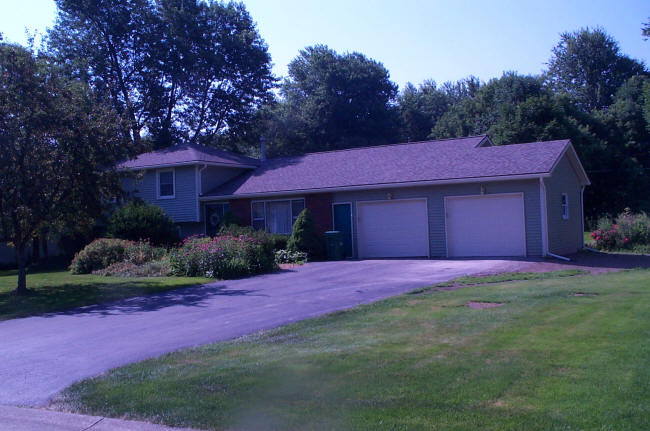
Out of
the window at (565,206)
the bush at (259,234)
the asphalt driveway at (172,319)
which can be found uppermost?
the window at (565,206)

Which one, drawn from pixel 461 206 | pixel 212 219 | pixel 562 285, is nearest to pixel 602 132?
pixel 461 206

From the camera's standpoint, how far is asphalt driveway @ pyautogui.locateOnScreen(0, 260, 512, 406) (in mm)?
8461

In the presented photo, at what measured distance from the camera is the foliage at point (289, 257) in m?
23.0

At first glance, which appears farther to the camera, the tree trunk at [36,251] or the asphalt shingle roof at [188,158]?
the tree trunk at [36,251]

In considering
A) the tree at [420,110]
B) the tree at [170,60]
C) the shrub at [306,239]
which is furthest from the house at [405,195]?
the tree at [420,110]

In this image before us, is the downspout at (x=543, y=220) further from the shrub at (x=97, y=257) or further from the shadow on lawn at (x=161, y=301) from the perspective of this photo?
the shrub at (x=97, y=257)

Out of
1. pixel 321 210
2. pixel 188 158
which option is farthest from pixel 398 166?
pixel 188 158

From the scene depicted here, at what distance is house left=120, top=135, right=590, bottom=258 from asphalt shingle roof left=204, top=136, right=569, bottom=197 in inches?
2.0

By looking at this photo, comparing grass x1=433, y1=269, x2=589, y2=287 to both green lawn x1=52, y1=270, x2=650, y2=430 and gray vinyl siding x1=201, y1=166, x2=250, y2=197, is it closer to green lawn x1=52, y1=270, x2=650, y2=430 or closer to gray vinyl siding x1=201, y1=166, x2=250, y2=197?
green lawn x1=52, y1=270, x2=650, y2=430

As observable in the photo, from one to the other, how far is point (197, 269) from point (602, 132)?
3247cm

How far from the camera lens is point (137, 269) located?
837 inches

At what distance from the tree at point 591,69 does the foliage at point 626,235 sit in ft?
101

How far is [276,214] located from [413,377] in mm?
20102

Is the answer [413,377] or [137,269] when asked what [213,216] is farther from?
[413,377]
